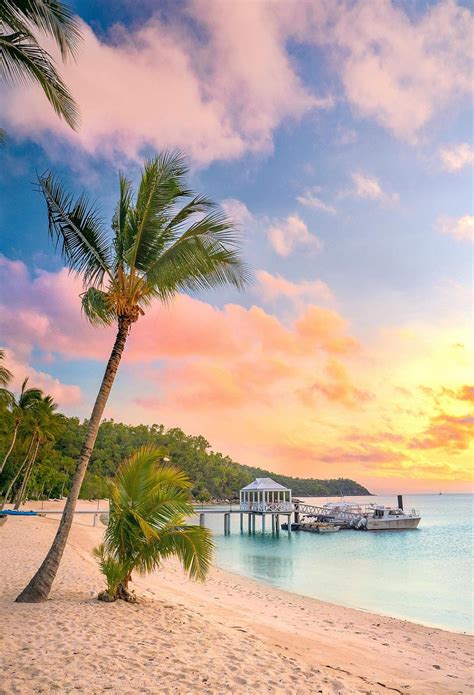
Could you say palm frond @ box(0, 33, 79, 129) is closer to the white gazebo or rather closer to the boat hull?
the white gazebo

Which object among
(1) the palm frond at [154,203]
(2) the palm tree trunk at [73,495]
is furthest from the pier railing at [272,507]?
(1) the palm frond at [154,203]

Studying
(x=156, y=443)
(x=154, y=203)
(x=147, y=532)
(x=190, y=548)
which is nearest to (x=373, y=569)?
(x=190, y=548)

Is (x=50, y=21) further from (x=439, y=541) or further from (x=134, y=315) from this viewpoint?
(x=439, y=541)

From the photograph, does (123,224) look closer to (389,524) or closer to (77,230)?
(77,230)

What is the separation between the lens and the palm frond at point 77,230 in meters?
9.06

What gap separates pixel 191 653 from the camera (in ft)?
19.4

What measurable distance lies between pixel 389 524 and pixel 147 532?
47944mm

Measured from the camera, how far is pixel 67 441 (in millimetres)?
79188

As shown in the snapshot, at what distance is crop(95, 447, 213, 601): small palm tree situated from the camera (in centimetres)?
812

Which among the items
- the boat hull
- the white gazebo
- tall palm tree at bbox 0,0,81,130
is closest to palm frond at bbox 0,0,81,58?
tall palm tree at bbox 0,0,81,130

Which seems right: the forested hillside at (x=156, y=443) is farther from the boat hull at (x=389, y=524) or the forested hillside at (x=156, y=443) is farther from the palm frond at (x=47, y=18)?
the palm frond at (x=47, y=18)

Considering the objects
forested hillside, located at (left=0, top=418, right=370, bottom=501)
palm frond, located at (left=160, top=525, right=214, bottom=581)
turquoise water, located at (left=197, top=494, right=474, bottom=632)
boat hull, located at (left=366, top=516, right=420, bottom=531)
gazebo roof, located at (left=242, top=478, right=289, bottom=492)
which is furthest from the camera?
forested hillside, located at (left=0, top=418, right=370, bottom=501)

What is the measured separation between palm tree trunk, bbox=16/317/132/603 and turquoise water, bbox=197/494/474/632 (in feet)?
37.5

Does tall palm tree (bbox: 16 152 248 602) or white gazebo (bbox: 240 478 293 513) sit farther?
white gazebo (bbox: 240 478 293 513)
